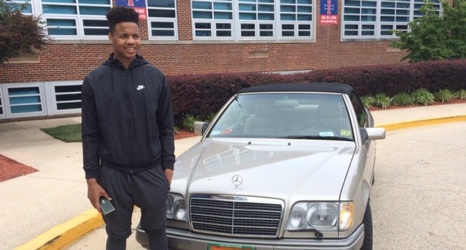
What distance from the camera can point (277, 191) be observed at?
110 inches

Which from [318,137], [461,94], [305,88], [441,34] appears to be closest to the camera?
[318,137]

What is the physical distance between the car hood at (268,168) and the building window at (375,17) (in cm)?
1729

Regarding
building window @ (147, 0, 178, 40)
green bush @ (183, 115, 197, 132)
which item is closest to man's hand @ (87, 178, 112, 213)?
green bush @ (183, 115, 197, 132)

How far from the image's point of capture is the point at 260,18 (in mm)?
17469

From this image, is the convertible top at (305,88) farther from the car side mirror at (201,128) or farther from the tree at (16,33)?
the tree at (16,33)

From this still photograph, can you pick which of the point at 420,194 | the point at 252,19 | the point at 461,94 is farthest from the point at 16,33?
the point at 461,94

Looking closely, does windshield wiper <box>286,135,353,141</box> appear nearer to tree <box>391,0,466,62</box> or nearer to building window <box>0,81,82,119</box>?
building window <box>0,81,82,119</box>

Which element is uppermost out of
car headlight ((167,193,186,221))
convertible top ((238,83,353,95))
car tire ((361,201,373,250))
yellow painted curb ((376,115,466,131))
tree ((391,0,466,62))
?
tree ((391,0,466,62))

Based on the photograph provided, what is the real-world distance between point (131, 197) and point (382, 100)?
11335 mm

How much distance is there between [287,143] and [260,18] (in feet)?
47.8

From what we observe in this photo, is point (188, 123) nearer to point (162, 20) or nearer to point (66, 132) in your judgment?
point (66, 132)

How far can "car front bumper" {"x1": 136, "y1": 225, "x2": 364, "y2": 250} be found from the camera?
2.65m

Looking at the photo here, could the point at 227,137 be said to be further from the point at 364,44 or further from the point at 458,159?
the point at 364,44

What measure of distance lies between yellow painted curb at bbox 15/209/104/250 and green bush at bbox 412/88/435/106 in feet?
37.9
